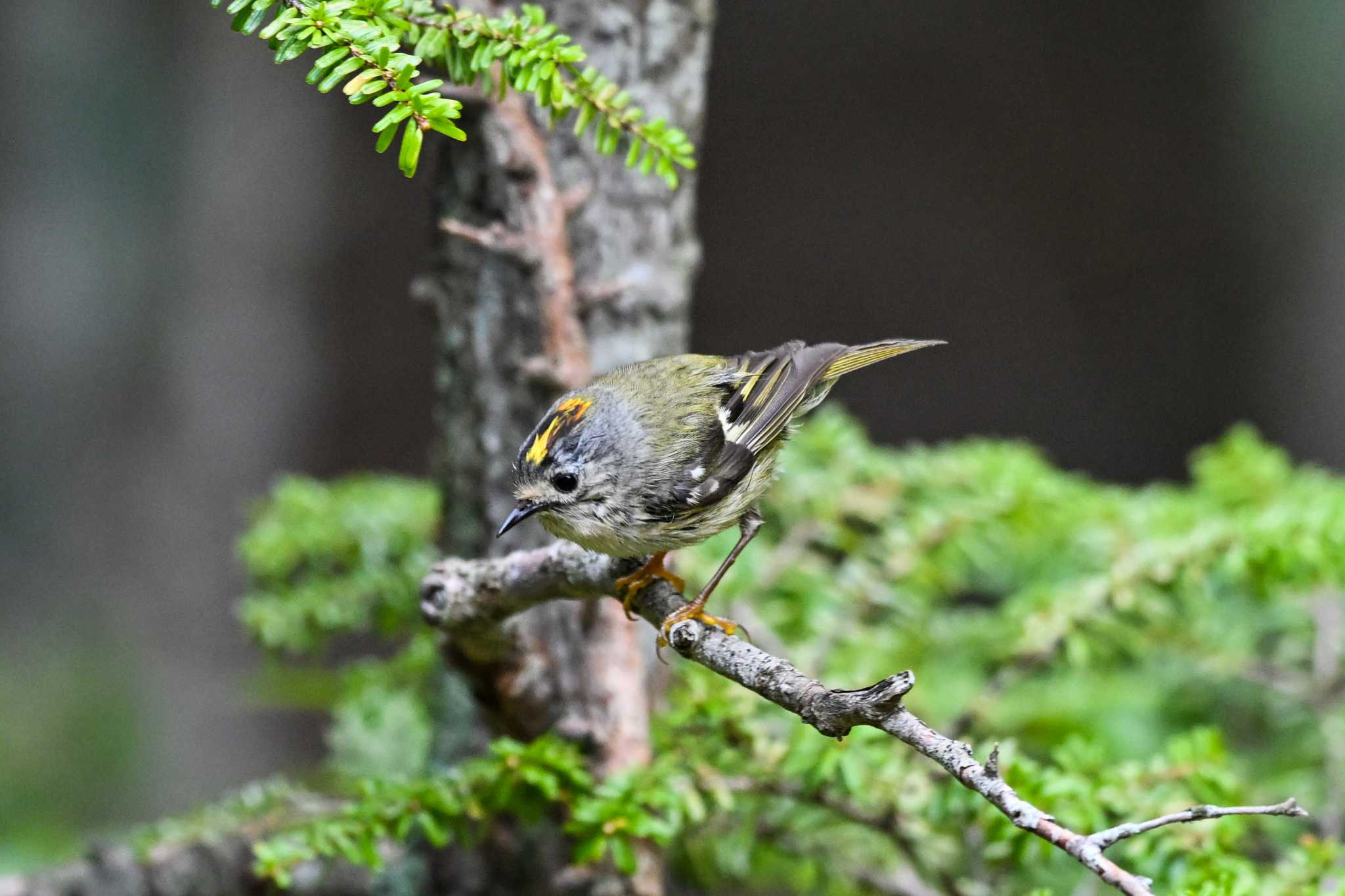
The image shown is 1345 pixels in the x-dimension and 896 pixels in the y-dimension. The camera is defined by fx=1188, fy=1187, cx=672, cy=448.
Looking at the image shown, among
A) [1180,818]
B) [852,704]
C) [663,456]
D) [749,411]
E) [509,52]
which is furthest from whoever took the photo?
[749,411]

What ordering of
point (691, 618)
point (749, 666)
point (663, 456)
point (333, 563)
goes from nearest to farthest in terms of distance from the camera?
point (749, 666) → point (691, 618) → point (663, 456) → point (333, 563)

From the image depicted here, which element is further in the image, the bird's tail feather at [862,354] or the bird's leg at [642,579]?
the bird's tail feather at [862,354]

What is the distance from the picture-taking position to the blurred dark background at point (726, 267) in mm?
6051

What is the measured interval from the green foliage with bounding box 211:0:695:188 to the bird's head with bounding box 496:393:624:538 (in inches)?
17.0

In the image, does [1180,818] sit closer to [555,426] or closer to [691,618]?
[691,618]

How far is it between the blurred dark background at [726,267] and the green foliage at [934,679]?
2.79m

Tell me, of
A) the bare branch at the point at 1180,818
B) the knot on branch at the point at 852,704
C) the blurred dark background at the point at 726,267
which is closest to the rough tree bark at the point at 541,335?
the knot on branch at the point at 852,704

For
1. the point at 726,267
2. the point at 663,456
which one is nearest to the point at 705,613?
the point at 663,456

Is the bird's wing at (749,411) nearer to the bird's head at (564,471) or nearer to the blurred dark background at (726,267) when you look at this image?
the bird's head at (564,471)

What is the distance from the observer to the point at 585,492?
1.93 metres

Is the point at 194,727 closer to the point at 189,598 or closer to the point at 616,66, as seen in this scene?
the point at 189,598

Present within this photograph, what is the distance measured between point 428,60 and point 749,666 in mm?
945

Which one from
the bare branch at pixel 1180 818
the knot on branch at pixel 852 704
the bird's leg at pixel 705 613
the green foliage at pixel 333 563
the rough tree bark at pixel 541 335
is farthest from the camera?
the green foliage at pixel 333 563

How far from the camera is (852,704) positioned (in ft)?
3.97
